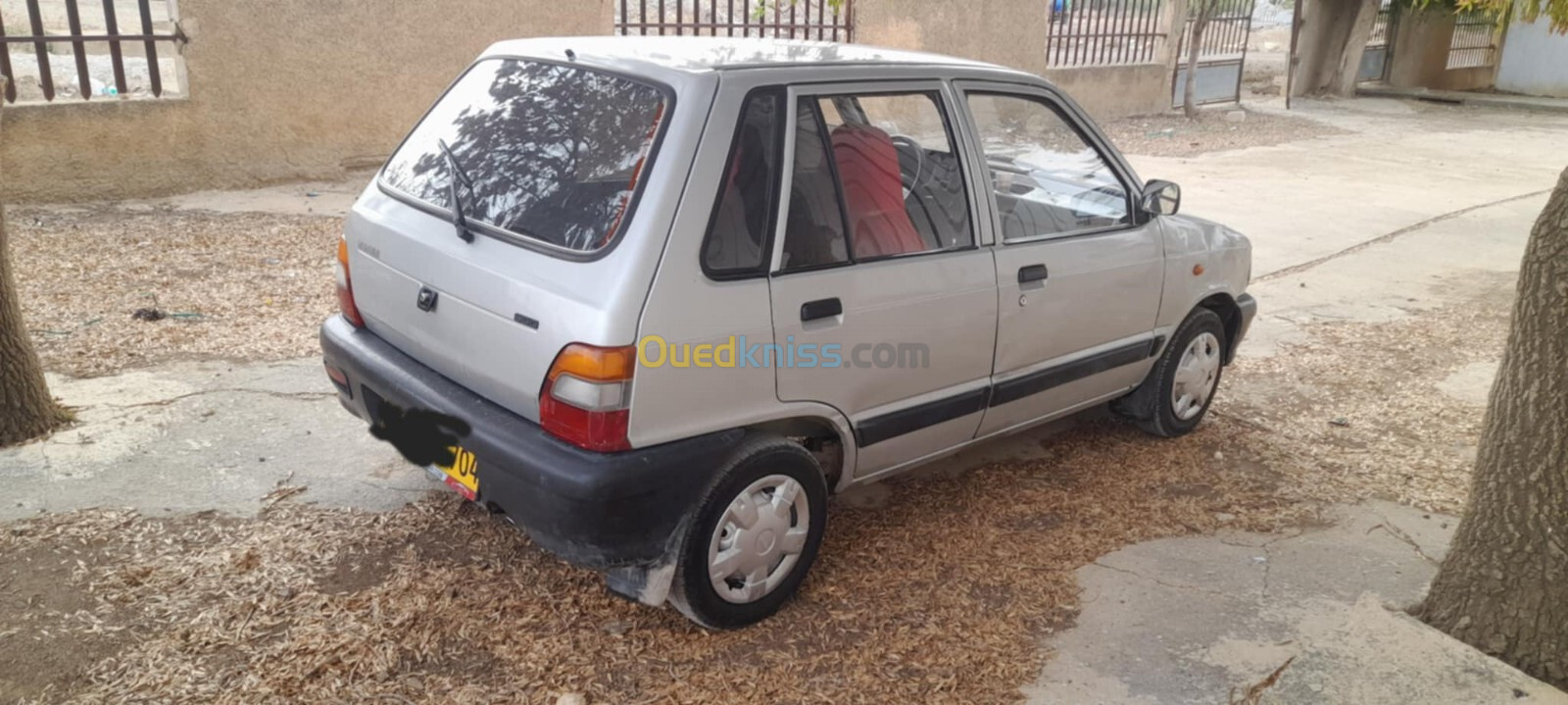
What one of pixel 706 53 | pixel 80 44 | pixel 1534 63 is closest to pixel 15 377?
pixel 706 53

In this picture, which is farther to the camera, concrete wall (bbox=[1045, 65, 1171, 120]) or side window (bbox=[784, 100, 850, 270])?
concrete wall (bbox=[1045, 65, 1171, 120])

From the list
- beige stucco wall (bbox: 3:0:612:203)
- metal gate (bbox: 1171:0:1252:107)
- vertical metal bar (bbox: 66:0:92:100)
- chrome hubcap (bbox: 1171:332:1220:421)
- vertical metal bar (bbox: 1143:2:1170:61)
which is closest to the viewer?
chrome hubcap (bbox: 1171:332:1220:421)

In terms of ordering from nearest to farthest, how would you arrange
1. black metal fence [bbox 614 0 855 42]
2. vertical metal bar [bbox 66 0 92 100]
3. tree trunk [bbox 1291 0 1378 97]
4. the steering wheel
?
the steering wheel < vertical metal bar [bbox 66 0 92 100] < black metal fence [bbox 614 0 855 42] < tree trunk [bbox 1291 0 1378 97]

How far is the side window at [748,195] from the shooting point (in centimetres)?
296

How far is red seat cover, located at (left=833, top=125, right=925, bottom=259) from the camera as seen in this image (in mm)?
3381

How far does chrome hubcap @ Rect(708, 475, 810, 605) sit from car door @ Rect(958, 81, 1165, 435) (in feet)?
3.22

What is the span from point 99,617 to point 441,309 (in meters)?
1.36

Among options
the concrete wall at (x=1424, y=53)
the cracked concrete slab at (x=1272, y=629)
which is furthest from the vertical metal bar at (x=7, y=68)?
the concrete wall at (x=1424, y=53)

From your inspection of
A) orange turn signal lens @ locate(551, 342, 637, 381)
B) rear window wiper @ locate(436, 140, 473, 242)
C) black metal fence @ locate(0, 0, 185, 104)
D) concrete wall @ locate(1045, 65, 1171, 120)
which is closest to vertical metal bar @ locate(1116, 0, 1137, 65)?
concrete wall @ locate(1045, 65, 1171, 120)

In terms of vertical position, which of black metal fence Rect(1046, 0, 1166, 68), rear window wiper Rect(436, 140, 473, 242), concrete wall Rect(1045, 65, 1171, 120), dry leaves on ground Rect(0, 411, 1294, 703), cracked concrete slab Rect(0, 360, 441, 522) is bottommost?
dry leaves on ground Rect(0, 411, 1294, 703)

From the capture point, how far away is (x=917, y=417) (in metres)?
3.62

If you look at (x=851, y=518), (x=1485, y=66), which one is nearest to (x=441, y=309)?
(x=851, y=518)

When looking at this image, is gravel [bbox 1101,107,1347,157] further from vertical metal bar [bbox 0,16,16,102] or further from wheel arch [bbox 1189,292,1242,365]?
vertical metal bar [bbox 0,16,16,102]

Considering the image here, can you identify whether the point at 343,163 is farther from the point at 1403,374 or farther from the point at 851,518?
the point at 1403,374
